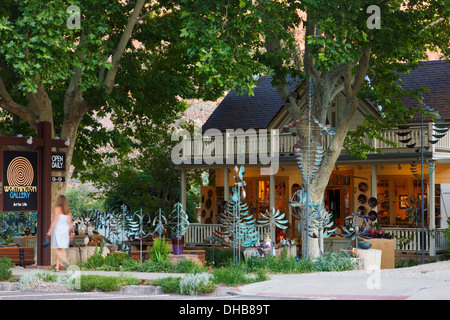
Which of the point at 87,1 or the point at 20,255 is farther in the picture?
the point at 87,1

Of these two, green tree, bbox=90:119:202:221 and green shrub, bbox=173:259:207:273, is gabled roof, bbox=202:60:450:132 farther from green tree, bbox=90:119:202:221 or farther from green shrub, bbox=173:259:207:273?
green shrub, bbox=173:259:207:273

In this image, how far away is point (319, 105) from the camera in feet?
75.3

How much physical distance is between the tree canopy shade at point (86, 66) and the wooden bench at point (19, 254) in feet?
8.69

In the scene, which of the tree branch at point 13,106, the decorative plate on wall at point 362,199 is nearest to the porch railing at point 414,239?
the decorative plate on wall at point 362,199

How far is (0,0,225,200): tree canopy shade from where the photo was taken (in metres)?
18.5

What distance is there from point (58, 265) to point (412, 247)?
13.5 meters

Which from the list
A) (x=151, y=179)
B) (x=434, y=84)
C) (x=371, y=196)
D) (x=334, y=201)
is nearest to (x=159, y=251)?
(x=371, y=196)

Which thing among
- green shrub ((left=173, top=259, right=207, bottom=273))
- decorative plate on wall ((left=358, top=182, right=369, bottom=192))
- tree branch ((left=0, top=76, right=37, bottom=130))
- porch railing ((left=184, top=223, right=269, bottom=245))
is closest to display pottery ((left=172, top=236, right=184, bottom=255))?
green shrub ((left=173, top=259, right=207, bottom=273))

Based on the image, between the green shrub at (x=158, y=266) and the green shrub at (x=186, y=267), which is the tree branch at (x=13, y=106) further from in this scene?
the green shrub at (x=186, y=267)

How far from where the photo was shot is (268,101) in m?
33.3

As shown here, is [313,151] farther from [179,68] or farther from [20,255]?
[20,255]

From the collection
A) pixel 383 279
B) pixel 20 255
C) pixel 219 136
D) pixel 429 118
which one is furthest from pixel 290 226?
pixel 383 279

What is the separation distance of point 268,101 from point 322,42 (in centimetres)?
1368

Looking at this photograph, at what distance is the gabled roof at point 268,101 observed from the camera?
96.3 feet
